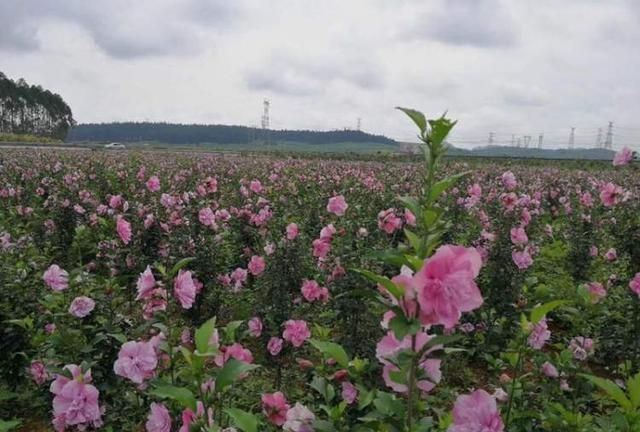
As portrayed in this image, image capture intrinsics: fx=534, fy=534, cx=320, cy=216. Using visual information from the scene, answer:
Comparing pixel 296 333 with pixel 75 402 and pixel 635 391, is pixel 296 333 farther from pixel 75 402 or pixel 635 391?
pixel 635 391

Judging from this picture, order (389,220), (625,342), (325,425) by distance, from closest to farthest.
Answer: (325,425) < (389,220) < (625,342)

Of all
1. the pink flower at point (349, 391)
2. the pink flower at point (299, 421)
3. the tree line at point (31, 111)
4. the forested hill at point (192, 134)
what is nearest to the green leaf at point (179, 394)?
the pink flower at point (299, 421)

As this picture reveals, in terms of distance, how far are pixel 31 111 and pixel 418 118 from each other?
261ft

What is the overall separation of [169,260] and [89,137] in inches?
4656

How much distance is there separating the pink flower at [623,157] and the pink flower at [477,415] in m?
2.56

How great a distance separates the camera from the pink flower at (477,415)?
1.11m

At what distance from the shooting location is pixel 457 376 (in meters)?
3.74

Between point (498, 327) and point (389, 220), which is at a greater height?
point (389, 220)

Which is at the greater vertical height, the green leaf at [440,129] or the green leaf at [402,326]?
the green leaf at [440,129]

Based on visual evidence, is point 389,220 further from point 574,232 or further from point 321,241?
point 574,232

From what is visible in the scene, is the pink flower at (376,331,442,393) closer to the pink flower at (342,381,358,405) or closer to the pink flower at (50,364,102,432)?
the pink flower at (342,381,358,405)

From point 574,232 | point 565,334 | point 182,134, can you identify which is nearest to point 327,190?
point 574,232

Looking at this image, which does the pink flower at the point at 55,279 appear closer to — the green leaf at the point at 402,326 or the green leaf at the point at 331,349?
the green leaf at the point at 331,349

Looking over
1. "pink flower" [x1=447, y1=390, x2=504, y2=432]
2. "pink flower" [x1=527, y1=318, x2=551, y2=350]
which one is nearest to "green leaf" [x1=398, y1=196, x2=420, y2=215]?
"pink flower" [x1=447, y1=390, x2=504, y2=432]
